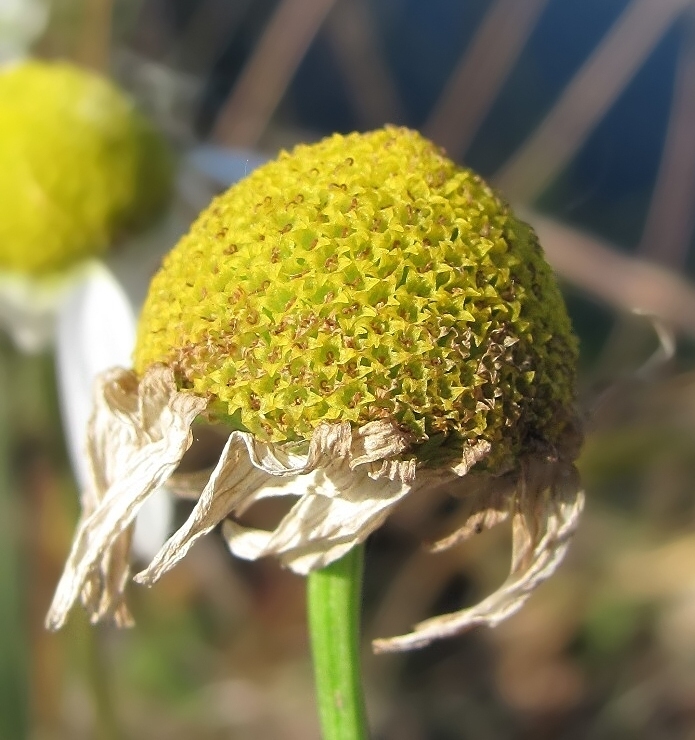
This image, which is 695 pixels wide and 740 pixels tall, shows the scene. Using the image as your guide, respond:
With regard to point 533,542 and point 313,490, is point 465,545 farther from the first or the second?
point 313,490

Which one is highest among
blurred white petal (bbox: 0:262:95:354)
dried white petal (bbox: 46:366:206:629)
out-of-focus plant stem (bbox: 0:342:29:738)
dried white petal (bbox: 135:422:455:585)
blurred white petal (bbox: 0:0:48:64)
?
dried white petal (bbox: 135:422:455:585)

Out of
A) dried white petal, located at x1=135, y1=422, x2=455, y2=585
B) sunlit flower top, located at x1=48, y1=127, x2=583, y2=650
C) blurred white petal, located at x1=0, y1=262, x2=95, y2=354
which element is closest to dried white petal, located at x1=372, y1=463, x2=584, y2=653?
sunlit flower top, located at x1=48, y1=127, x2=583, y2=650

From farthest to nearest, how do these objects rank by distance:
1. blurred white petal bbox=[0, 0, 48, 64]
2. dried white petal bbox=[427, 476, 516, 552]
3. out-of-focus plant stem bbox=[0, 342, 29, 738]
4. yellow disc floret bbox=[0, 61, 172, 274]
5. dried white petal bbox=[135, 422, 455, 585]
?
1. blurred white petal bbox=[0, 0, 48, 64]
2. out-of-focus plant stem bbox=[0, 342, 29, 738]
3. yellow disc floret bbox=[0, 61, 172, 274]
4. dried white petal bbox=[427, 476, 516, 552]
5. dried white petal bbox=[135, 422, 455, 585]

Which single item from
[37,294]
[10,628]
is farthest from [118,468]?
[10,628]

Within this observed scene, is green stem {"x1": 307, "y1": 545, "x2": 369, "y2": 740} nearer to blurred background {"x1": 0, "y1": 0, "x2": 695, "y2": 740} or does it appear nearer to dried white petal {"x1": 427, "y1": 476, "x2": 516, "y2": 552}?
dried white petal {"x1": 427, "y1": 476, "x2": 516, "y2": 552}

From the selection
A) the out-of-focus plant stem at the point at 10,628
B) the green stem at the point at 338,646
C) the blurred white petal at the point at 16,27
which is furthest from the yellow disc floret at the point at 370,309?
the blurred white petal at the point at 16,27

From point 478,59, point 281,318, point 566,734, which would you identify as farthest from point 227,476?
point 478,59
